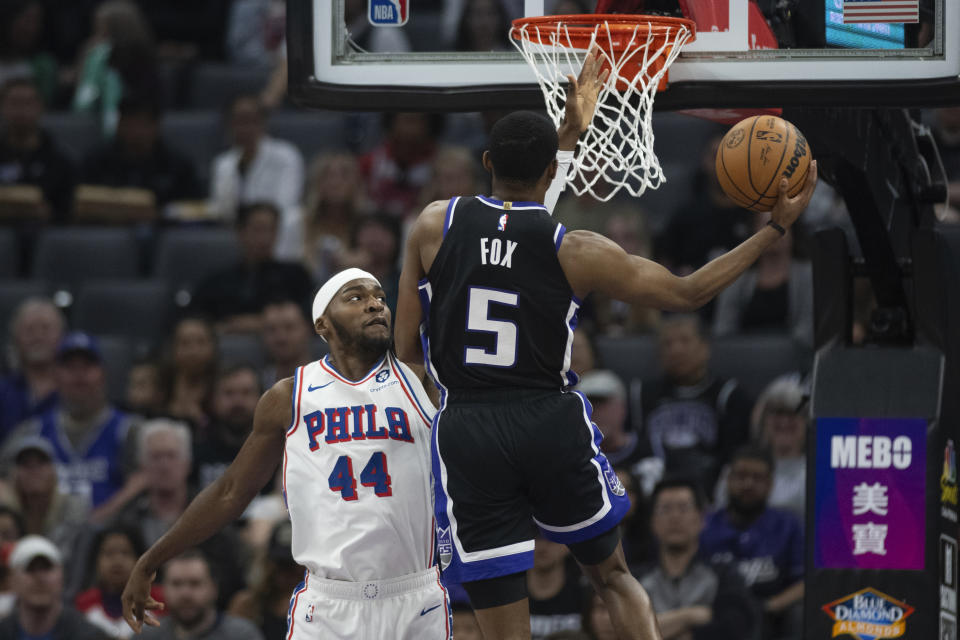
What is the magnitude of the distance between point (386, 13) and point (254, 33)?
730 centimetres

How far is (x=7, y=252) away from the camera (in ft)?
36.1

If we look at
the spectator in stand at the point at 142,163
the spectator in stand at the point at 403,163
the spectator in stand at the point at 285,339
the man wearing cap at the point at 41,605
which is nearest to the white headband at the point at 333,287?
the man wearing cap at the point at 41,605

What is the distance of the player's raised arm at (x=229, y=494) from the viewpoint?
18.0 feet

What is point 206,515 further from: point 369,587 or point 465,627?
point 465,627

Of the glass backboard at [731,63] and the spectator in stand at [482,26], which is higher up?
the spectator in stand at [482,26]

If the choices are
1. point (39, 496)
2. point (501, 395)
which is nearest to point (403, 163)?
point (39, 496)

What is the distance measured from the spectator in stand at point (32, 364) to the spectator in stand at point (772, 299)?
4.08 meters

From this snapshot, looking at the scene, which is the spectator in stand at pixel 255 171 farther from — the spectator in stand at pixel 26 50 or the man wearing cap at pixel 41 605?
the man wearing cap at pixel 41 605

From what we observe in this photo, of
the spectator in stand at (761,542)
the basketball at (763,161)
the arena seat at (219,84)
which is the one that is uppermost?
the arena seat at (219,84)

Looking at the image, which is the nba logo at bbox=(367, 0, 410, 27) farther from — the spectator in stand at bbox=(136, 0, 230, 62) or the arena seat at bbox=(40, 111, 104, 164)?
the spectator in stand at bbox=(136, 0, 230, 62)

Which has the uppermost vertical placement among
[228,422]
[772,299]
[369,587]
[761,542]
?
[772,299]

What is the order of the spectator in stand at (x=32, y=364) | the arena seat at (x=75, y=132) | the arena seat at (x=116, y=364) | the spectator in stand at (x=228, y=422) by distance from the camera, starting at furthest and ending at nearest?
the arena seat at (x=75, y=132) < the arena seat at (x=116, y=364) < the spectator in stand at (x=32, y=364) < the spectator in stand at (x=228, y=422)

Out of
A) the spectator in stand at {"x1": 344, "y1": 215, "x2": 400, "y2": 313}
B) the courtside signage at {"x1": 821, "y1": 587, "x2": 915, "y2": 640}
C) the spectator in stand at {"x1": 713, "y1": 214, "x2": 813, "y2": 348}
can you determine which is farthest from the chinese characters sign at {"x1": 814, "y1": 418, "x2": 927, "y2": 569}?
the spectator in stand at {"x1": 344, "y1": 215, "x2": 400, "y2": 313}

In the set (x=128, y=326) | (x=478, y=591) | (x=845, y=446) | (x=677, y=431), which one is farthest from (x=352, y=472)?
(x=128, y=326)
